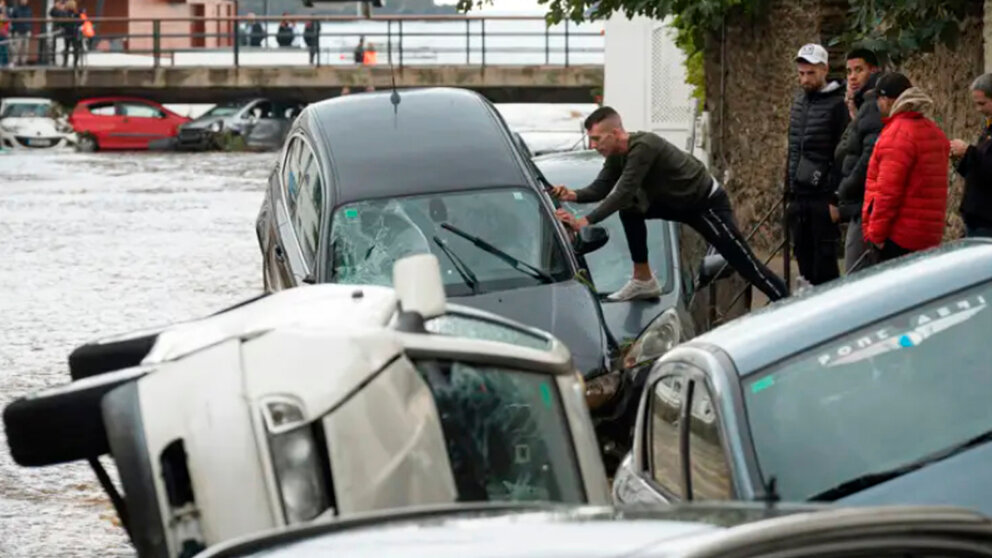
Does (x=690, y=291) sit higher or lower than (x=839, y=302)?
lower

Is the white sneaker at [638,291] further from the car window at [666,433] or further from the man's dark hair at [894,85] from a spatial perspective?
the car window at [666,433]

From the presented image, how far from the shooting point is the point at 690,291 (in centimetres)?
1162

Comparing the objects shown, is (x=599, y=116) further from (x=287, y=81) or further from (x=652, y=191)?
(x=287, y=81)

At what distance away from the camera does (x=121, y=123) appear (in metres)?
52.3

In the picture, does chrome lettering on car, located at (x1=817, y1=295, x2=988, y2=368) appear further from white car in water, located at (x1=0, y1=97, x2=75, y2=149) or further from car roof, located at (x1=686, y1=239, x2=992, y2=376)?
white car in water, located at (x1=0, y1=97, x2=75, y2=149)

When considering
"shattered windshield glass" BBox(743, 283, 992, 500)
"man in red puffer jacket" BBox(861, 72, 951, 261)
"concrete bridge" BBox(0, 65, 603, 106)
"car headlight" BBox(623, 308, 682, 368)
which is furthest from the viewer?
"concrete bridge" BBox(0, 65, 603, 106)

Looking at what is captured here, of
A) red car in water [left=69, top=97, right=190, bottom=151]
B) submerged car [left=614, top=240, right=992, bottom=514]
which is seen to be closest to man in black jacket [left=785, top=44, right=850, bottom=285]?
submerged car [left=614, top=240, right=992, bottom=514]

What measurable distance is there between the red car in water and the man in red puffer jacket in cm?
4252

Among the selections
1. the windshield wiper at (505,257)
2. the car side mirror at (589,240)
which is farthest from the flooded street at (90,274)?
the car side mirror at (589,240)

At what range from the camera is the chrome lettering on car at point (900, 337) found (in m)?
5.98

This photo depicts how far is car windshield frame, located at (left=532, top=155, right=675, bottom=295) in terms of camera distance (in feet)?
38.9

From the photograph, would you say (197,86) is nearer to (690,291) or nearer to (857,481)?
(690,291)

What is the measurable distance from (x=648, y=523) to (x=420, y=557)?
427 mm

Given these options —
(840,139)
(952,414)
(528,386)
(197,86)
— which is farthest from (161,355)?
(197,86)
